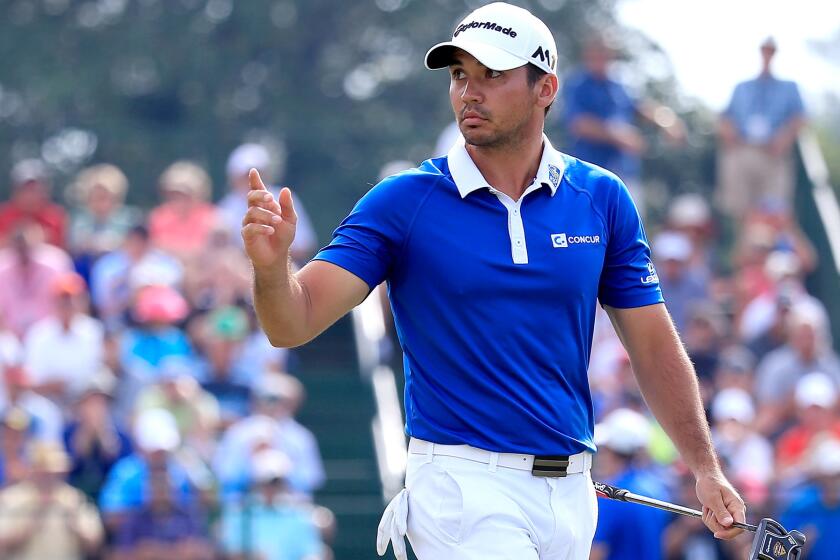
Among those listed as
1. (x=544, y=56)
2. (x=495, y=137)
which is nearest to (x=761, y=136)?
(x=544, y=56)

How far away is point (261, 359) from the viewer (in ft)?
41.0

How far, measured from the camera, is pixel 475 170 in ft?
18.1

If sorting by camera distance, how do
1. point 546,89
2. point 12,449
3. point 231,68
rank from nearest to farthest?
point 546,89
point 12,449
point 231,68

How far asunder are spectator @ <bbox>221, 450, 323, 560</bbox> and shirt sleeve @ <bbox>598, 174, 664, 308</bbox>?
5.71 m

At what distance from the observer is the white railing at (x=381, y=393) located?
42.8 feet

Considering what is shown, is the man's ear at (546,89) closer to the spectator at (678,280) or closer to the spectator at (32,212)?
the spectator at (678,280)

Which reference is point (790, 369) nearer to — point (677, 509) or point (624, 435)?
point (624, 435)

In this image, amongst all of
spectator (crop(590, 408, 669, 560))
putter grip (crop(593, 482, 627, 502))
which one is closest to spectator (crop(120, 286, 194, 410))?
spectator (crop(590, 408, 669, 560))

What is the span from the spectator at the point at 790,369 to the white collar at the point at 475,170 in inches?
282

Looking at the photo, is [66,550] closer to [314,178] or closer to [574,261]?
[574,261]

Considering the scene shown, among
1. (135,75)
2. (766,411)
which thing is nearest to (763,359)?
(766,411)

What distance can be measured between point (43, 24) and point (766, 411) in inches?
723

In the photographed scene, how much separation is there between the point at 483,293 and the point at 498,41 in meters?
0.82

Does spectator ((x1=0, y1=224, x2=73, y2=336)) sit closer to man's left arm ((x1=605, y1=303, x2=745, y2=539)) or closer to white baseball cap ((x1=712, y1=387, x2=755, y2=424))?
white baseball cap ((x1=712, y1=387, x2=755, y2=424))
